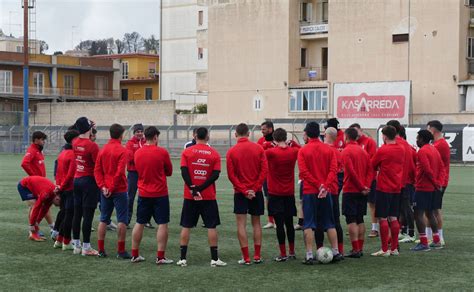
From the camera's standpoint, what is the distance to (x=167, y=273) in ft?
38.1

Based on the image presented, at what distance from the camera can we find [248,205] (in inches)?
499

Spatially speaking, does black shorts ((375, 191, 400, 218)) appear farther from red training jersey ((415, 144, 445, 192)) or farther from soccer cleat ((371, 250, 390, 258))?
red training jersey ((415, 144, 445, 192))

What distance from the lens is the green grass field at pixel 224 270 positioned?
1080 centimetres

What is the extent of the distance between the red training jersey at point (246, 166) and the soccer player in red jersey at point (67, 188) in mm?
2813

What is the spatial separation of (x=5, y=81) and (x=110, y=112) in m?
14.9

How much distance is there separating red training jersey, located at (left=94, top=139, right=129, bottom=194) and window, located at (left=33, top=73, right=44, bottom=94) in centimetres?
7422

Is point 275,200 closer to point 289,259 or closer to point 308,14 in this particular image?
point 289,259

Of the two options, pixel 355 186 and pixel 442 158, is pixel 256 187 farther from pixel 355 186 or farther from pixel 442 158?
pixel 442 158

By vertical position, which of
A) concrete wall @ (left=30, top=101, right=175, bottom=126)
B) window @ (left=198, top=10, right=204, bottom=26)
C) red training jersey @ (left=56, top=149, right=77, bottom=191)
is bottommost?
red training jersey @ (left=56, top=149, right=77, bottom=191)

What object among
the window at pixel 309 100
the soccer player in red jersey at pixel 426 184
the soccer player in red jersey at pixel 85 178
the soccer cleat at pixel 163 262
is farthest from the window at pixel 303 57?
the soccer cleat at pixel 163 262

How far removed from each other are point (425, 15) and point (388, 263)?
45.8 meters

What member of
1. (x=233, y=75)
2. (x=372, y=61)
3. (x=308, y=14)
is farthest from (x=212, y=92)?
(x=372, y=61)

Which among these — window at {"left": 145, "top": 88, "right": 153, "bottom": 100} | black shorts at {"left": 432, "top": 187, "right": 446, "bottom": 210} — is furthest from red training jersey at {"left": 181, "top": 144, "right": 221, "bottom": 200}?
window at {"left": 145, "top": 88, "right": 153, "bottom": 100}

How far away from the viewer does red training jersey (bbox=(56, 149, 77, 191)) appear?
13.6m
